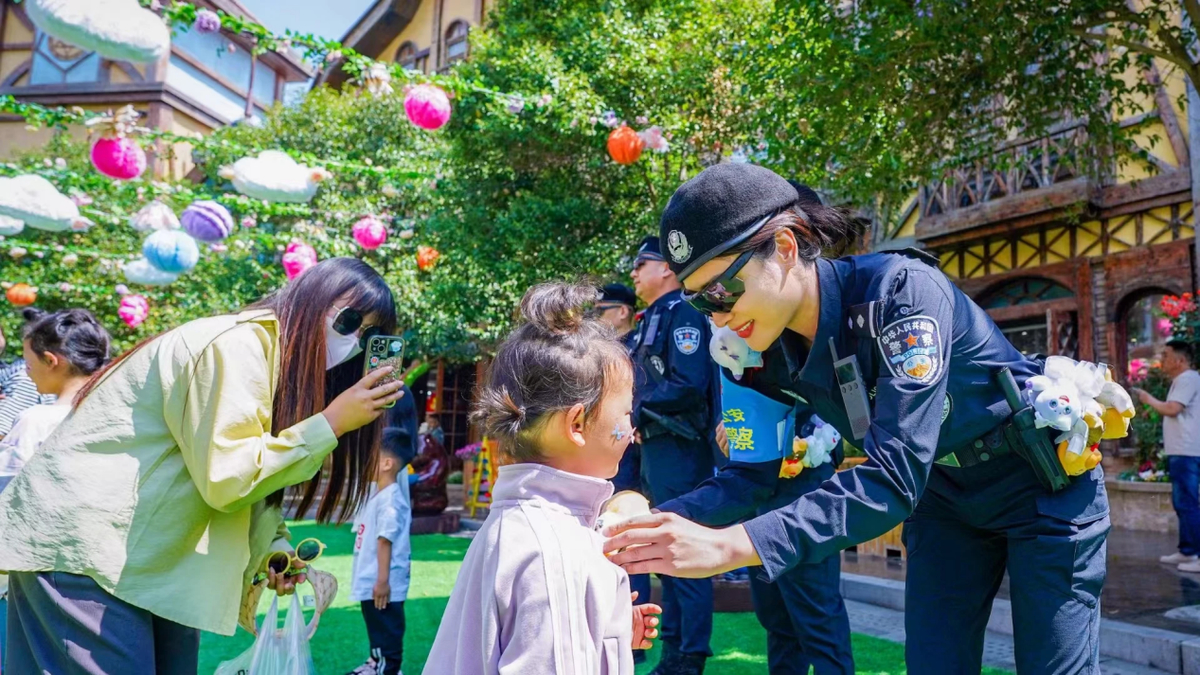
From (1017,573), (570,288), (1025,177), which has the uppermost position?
(1025,177)

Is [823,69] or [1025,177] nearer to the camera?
[823,69]

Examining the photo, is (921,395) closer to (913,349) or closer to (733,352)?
(913,349)

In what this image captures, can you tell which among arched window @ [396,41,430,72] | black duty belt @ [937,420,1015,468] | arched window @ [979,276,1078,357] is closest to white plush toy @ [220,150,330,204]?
black duty belt @ [937,420,1015,468]

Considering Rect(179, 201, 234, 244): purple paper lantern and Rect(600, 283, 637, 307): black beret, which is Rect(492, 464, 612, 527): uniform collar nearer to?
Rect(600, 283, 637, 307): black beret

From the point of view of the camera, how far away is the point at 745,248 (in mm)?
1967

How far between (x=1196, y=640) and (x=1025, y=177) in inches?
381

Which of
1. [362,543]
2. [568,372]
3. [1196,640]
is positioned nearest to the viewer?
[568,372]

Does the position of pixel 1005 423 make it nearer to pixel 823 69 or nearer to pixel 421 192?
pixel 823 69

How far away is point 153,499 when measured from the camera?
78.7 inches

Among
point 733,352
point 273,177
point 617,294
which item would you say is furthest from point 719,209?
point 273,177

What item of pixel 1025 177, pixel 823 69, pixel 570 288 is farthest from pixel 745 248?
pixel 1025 177

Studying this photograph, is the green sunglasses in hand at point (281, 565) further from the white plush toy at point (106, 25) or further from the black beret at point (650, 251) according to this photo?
the white plush toy at point (106, 25)

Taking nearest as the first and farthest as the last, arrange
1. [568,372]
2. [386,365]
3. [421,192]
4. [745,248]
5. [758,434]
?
[568,372], [745,248], [386,365], [758,434], [421,192]

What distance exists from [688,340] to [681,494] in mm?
760
